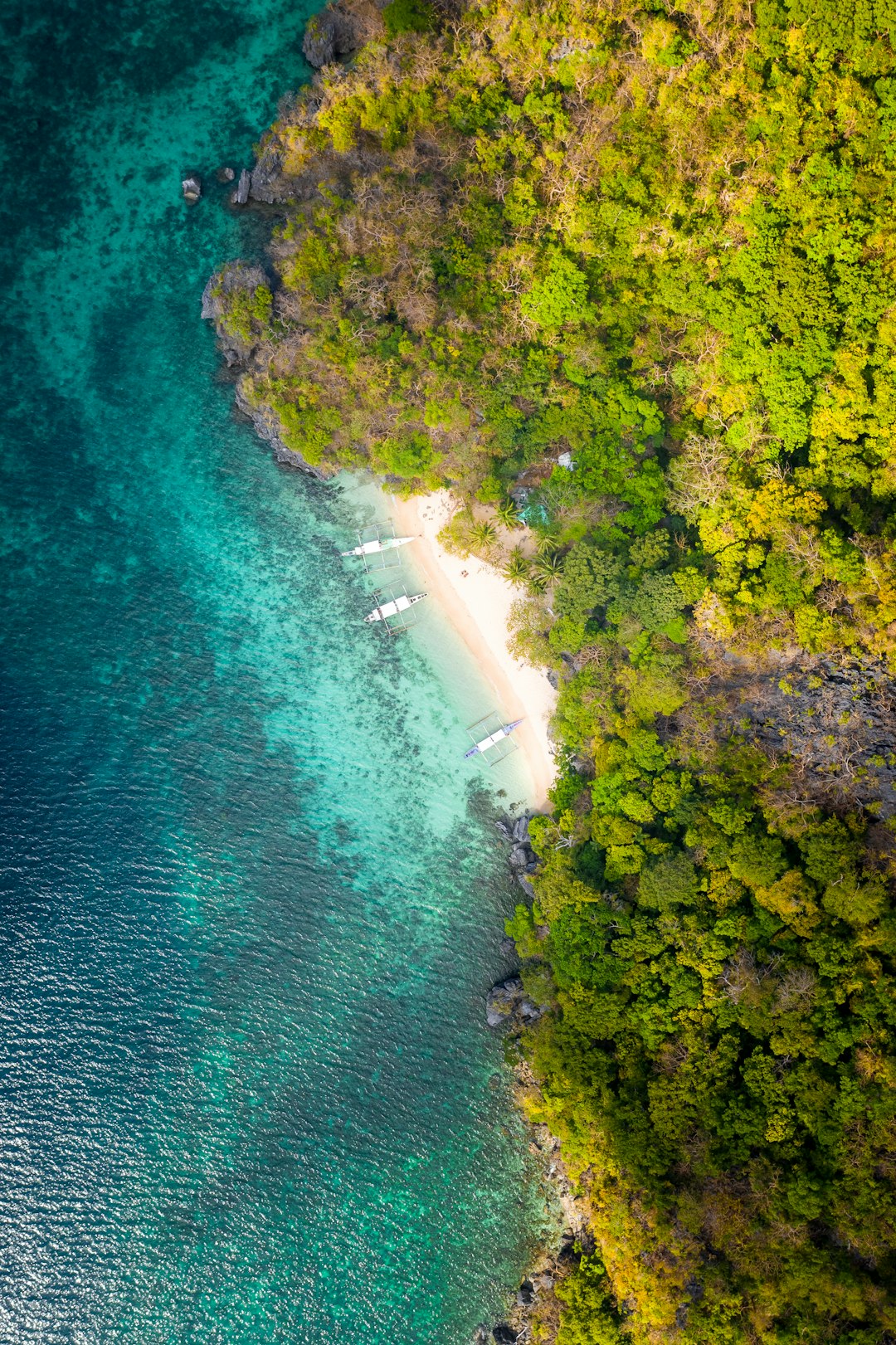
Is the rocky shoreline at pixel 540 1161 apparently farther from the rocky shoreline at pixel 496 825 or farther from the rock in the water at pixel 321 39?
the rock in the water at pixel 321 39

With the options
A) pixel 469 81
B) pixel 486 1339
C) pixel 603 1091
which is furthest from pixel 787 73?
pixel 486 1339

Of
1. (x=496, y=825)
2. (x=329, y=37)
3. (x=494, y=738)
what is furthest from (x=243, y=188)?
(x=496, y=825)

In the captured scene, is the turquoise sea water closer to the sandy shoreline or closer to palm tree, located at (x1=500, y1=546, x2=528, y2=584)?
the sandy shoreline

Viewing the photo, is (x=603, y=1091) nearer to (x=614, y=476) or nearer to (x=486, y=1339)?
(x=486, y=1339)

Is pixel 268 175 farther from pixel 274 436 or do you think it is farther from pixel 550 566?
pixel 550 566

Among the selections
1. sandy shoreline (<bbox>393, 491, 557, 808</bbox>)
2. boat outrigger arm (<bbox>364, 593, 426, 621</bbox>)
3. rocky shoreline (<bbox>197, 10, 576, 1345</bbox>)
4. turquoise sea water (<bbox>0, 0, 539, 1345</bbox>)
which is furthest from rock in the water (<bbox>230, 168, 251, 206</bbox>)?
boat outrigger arm (<bbox>364, 593, 426, 621</bbox>)
